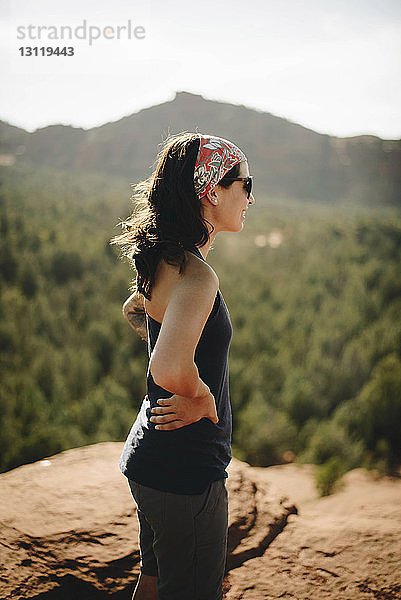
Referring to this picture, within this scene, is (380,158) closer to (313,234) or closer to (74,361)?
(313,234)

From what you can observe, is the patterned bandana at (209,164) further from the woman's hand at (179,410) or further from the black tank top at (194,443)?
the woman's hand at (179,410)

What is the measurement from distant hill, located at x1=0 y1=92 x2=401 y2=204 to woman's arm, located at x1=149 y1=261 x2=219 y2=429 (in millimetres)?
53188

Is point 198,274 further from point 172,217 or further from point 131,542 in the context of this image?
point 131,542

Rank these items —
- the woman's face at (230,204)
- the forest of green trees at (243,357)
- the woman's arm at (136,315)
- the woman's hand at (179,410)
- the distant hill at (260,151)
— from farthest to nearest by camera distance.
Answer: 1. the distant hill at (260,151)
2. the forest of green trees at (243,357)
3. the woman's arm at (136,315)
4. the woman's face at (230,204)
5. the woman's hand at (179,410)

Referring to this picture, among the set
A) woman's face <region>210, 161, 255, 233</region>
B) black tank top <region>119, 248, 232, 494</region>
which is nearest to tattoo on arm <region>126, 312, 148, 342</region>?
black tank top <region>119, 248, 232, 494</region>

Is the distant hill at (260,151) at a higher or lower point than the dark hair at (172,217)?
higher

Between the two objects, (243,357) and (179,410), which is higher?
(179,410)

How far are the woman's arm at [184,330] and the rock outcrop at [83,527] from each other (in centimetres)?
134

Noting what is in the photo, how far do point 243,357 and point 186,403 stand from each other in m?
6.03

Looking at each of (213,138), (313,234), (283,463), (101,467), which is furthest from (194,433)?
(313,234)

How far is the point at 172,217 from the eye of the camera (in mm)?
1414

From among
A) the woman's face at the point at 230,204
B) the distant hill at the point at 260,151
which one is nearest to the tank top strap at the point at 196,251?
the woman's face at the point at 230,204

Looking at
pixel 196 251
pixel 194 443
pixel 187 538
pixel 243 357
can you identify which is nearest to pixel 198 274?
pixel 196 251

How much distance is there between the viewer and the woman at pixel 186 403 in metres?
1.38
